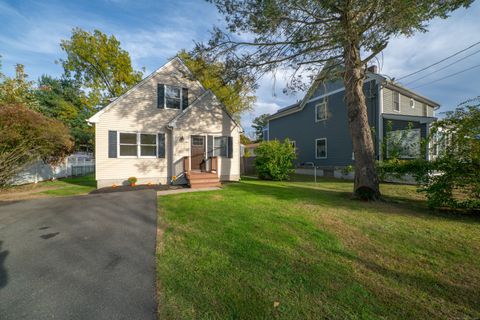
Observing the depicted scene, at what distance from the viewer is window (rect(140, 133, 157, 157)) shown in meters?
9.94

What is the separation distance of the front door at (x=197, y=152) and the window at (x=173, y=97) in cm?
208

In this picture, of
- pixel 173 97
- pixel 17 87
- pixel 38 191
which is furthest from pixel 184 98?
pixel 17 87

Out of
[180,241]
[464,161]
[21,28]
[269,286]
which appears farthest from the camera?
[21,28]

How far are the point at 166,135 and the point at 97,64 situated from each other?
53.2 ft

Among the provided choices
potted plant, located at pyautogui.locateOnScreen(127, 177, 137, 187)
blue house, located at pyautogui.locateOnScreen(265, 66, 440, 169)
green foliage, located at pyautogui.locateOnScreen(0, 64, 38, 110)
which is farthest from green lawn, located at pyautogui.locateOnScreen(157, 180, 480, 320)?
green foliage, located at pyautogui.locateOnScreen(0, 64, 38, 110)

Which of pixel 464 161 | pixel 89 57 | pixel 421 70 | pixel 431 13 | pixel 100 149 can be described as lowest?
pixel 464 161

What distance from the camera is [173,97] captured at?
1073cm

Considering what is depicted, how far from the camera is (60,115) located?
22.4 meters

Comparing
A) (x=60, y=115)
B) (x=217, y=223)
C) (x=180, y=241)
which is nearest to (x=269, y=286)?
(x=180, y=241)

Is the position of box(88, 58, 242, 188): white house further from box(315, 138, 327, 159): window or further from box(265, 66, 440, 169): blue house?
box(315, 138, 327, 159): window

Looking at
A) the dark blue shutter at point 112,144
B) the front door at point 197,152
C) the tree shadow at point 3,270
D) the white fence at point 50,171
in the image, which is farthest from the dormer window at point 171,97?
the tree shadow at point 3,270

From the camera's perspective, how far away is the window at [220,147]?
10973 millimetres

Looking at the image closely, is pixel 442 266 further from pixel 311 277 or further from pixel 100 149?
pixel 100 149

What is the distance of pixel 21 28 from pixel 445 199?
17.3 meters
